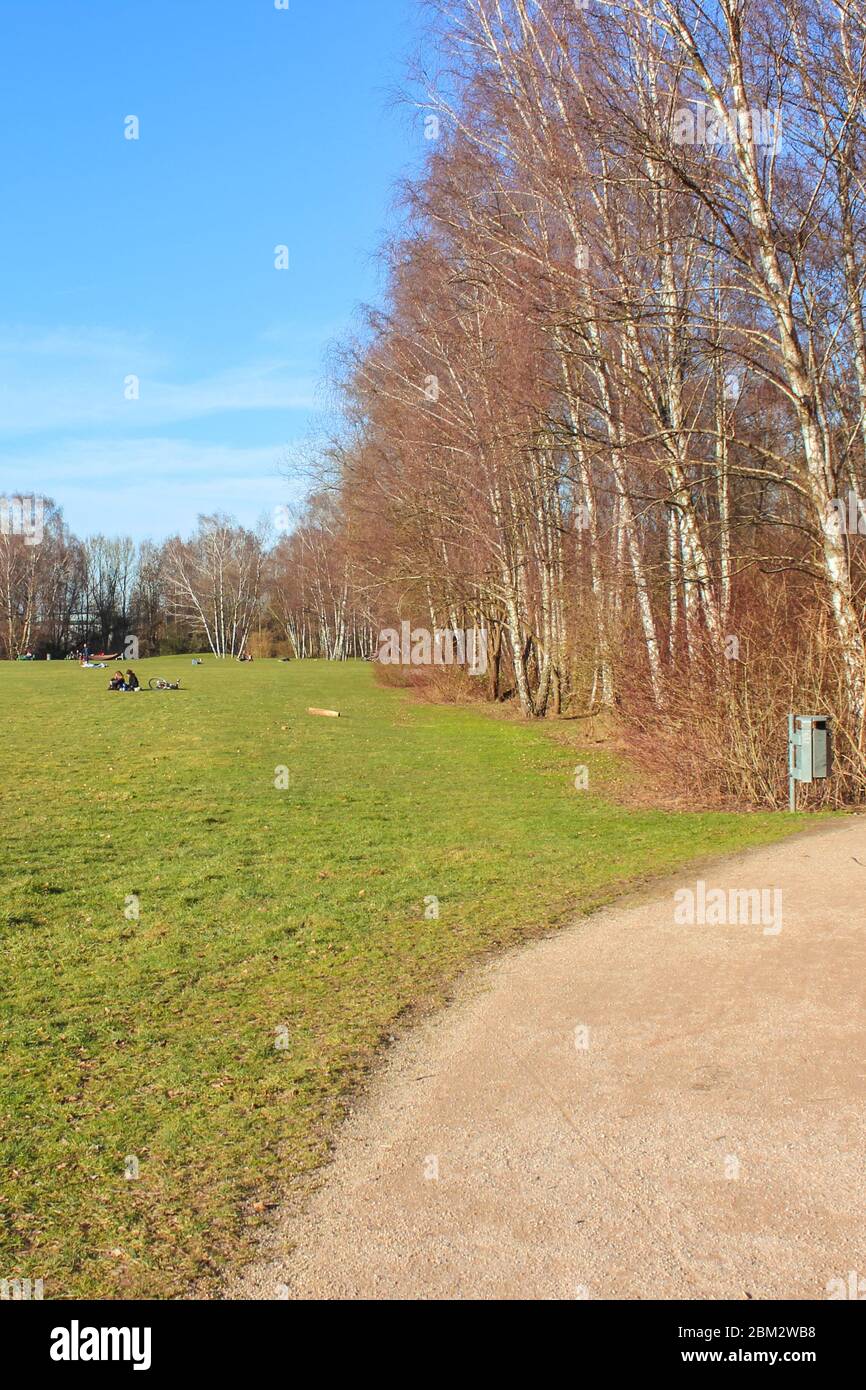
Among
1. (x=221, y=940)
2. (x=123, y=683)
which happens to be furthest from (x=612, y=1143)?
(x=123, y=683)

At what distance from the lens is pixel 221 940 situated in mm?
9352

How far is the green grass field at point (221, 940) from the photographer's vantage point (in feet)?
16.2

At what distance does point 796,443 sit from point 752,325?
133 inches

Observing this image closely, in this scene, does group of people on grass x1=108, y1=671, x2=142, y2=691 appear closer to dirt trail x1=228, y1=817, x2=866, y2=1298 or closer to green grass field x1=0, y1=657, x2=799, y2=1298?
green grass field x1=0, y1=657, x2=799, y2=1298

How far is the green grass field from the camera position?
16.2 ft

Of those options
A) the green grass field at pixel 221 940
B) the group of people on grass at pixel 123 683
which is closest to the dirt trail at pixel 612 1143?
the green grass field at pixel 221 940

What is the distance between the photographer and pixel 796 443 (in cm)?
2459

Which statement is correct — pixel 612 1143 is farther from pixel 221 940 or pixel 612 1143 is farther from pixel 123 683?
pixel 123 683

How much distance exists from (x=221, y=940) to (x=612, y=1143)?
487cm

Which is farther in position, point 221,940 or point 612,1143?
point 221,940

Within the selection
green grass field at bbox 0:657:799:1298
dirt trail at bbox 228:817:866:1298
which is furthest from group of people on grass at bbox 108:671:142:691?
dirt trail at bbox 228:817:866:1298

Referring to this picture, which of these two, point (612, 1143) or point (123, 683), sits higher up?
point (123, 683)

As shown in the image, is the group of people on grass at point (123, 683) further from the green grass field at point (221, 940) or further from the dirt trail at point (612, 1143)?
the dirt trail at point (612, 1143)

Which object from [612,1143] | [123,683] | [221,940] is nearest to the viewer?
[612,1143]
